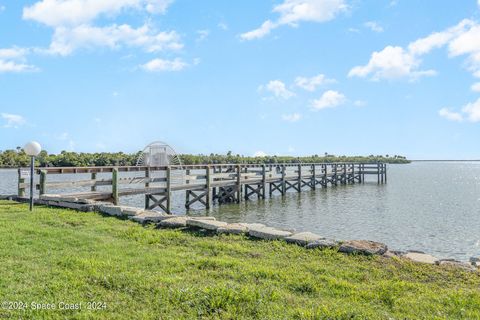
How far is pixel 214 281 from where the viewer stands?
504cm

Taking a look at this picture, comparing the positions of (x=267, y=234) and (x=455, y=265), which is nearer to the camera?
(x=455, y=265)

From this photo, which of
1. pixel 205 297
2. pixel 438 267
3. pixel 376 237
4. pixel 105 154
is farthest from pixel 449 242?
pixel 105 154

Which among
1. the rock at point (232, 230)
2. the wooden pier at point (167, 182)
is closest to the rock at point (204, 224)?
the rock at point (232, 230)

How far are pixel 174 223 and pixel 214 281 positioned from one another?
3.93 metres

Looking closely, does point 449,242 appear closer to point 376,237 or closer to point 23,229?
point 376,237

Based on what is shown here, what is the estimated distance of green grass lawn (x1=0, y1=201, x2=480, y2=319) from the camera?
13.8ft

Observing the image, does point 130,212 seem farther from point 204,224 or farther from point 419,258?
point 419,258

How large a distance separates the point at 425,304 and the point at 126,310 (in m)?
3.41

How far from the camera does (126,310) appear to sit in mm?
4207

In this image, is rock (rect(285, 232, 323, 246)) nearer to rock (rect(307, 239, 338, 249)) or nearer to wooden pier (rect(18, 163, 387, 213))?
rock (rect(307, 239, 338, 249))

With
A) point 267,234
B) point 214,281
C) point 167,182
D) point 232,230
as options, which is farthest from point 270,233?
point 167,182

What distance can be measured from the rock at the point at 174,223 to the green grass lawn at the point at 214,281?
1007mm

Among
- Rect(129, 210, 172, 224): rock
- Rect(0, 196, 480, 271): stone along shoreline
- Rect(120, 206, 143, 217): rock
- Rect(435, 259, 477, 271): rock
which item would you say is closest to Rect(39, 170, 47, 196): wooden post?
Rect(0, 196, 480, 271): stone along shoreline

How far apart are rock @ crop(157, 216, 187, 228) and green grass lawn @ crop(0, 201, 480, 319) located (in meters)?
1.01
